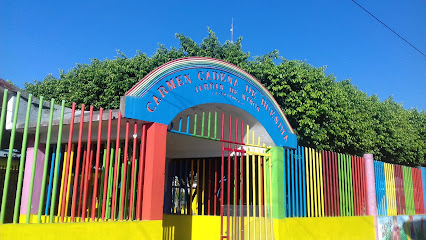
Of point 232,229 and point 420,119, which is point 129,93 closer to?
point 232,229

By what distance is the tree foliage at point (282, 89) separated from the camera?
12180mm

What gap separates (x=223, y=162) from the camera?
24.6ft

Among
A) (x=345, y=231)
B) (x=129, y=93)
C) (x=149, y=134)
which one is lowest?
(x=345, y=231)

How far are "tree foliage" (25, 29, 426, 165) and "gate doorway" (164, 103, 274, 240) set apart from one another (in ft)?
11.2

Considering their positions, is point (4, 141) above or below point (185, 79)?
below

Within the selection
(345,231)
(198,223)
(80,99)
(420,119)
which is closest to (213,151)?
(198,223)

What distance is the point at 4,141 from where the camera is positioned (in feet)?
27.8

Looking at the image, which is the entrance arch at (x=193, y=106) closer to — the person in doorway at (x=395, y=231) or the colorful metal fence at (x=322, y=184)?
the colorful metal fence at (x=322, y=184)

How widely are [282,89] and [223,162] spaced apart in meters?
5.50

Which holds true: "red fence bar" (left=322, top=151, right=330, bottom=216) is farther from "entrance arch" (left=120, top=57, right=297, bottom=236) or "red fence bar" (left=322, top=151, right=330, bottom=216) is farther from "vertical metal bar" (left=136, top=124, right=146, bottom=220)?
"vertical metal bar" (left=136, top=124, right=146, bottom=220)

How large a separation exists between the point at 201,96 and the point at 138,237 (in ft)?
9.48

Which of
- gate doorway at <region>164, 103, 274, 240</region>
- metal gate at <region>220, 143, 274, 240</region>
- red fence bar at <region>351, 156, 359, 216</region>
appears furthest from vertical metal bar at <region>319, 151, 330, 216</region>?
metal gate at <region>220, 143, 274, 240</region>

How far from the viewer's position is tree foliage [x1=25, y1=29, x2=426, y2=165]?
12180 millimetres

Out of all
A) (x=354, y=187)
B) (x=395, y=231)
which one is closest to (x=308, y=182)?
(x=354, y=187)
